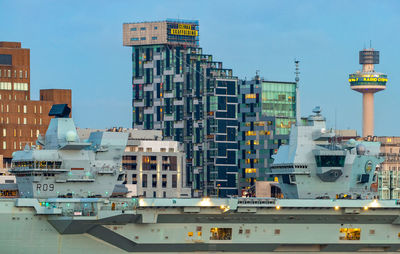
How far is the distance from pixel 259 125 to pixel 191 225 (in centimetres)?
7687

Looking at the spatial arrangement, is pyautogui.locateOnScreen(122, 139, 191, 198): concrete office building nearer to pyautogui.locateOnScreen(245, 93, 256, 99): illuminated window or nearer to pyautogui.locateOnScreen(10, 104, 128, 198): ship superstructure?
pyautogui.locateOnScreen(245, 93, 256, 99): illuminated window

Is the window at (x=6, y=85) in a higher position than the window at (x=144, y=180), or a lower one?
higher

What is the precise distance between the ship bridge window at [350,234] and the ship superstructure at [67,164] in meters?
14.4

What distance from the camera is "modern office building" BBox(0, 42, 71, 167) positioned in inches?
6038

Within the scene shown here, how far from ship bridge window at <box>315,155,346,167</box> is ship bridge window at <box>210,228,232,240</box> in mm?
8615

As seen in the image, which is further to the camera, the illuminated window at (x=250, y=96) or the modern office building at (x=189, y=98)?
the modern office building at (x=189, y=98)

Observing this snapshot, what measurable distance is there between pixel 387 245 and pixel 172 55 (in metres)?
88.5

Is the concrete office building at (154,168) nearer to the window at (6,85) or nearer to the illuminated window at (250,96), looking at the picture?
the illuminated window at (250,96)

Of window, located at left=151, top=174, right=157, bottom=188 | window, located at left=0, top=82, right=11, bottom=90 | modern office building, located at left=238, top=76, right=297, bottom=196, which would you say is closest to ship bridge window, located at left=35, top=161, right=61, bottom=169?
window, located at left=151, top=174, right=157, bottom=188

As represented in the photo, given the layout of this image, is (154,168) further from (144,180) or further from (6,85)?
(6,85)

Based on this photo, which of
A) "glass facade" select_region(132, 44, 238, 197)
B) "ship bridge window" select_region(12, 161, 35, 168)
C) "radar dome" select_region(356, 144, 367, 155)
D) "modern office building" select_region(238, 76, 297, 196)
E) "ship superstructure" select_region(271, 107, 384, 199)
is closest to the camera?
"ship bridge window" select_region(12, 161, 35, 168)

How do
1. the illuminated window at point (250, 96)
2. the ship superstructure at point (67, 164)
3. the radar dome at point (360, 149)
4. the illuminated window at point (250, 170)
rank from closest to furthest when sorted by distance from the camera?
the ship superstructure at point (67, 164)
the radar dome at point (360, 149)
the illuminated window at point (250, 170)
the illuminated window at point (250, 96)

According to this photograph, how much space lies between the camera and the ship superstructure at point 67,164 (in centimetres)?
6538

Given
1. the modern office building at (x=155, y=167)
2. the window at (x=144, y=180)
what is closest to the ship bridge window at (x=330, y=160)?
the modern office building at (x=155, y=167)
